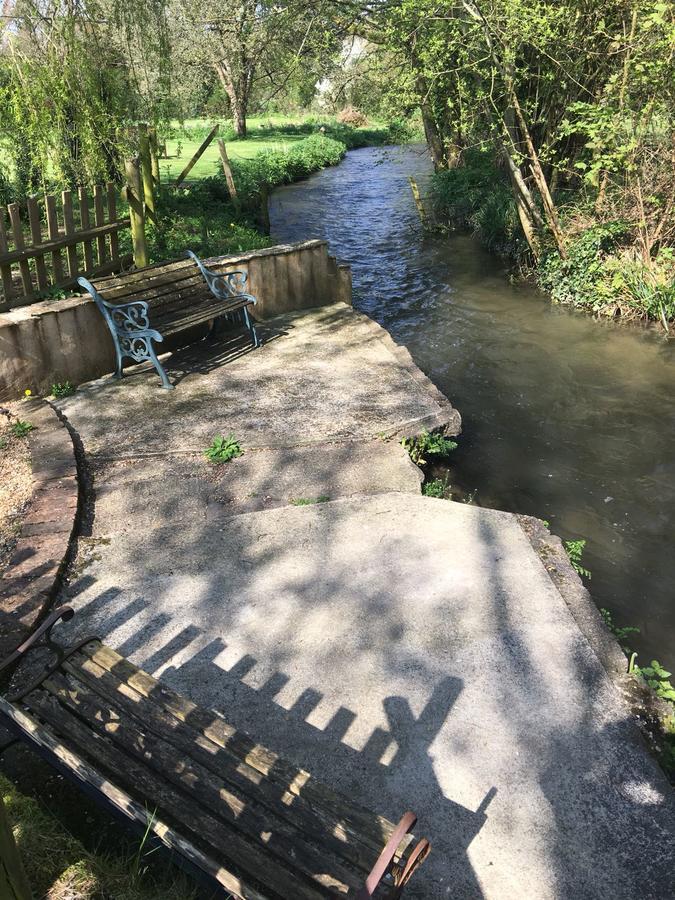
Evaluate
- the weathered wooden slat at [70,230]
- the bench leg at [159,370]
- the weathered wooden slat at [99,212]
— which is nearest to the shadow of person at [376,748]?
the bench leg at [159,370]

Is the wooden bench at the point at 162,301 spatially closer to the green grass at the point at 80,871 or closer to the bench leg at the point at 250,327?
the bench leg at the point at 250,327

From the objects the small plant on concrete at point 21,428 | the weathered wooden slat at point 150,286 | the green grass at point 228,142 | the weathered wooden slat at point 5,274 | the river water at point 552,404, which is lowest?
the river water at point 552,404

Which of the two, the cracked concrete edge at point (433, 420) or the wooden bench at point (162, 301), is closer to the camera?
the cracked concrete edge at point (433, 420)

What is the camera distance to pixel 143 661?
3.19 metres

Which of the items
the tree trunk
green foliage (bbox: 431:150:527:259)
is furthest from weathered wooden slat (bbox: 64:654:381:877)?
the tree trunk

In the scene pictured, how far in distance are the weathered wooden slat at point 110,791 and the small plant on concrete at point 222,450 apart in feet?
8.57

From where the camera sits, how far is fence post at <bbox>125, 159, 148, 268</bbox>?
22.6 feet

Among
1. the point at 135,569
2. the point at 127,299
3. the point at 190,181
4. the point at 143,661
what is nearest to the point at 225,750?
the point at 143,661

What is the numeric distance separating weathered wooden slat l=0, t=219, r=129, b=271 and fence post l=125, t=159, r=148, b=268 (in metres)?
0.18

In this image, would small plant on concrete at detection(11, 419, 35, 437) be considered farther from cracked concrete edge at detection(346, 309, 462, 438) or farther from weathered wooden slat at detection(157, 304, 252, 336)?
cracked concrete edge at detection(346, 309, 462, 438)

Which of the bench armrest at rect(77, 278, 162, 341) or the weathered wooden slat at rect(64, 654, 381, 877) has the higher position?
the bench armrest at rect(77, 278, 162, 341)

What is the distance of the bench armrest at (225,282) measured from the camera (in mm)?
6953

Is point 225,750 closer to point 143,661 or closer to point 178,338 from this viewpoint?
point 143,661

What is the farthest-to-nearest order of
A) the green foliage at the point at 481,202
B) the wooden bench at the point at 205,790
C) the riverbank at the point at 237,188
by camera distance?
1. the green foliage at the point at 481,202
2. the riverbank at the point at 237,188
3. the wooden bench at the point at 205,790
